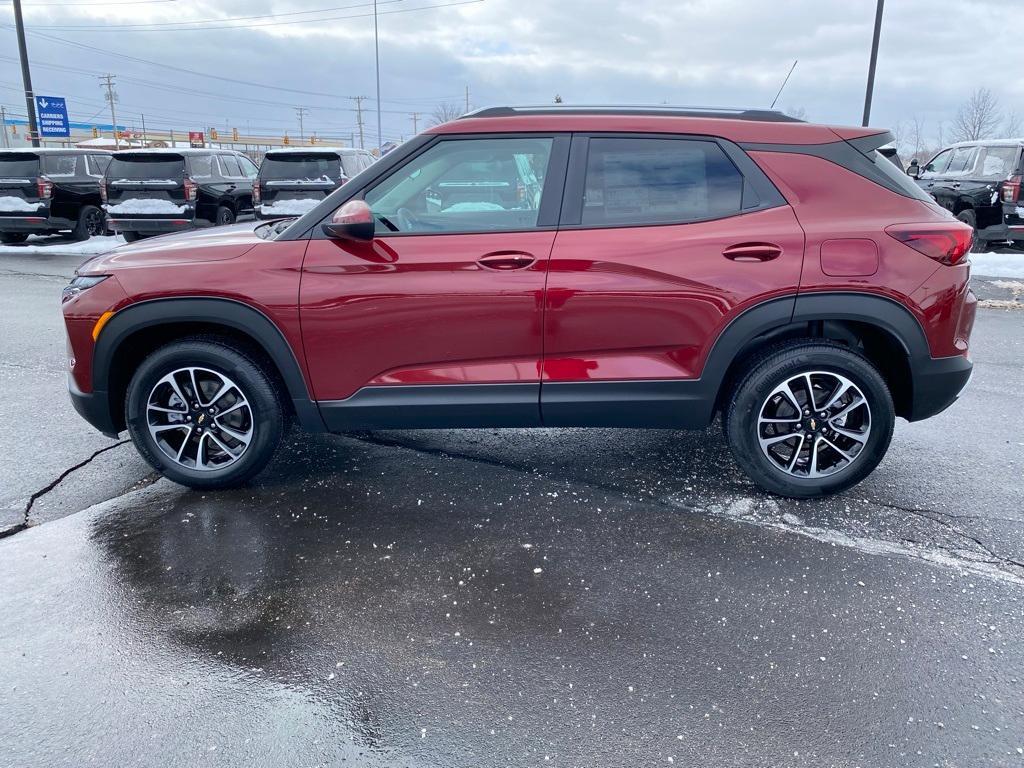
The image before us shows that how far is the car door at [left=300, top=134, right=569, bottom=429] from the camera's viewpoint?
11.5 feet

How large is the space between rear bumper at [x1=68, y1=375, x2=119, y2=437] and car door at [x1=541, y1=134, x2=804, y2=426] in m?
2.17

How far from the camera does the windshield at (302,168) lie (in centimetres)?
1253

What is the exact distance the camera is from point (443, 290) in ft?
11.5

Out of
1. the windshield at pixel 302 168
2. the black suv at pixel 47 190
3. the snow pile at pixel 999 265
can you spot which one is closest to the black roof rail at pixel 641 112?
the snow pile at pixel 999 265

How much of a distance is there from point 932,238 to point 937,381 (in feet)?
2.21

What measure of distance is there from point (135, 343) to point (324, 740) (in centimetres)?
240

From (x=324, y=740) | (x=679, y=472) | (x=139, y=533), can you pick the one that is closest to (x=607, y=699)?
(x=324, y=740)

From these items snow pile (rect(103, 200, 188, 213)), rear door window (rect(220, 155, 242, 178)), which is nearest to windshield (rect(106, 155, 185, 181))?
snow pile (rect(103, 200, 188, 213))

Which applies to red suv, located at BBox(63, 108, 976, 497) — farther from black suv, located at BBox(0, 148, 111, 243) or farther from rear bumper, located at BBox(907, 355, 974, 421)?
black suv, located at BBox(0, 148, 111, 243)

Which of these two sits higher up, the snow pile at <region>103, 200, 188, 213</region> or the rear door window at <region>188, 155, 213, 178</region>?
the rear door window at <region>188, 155, 213, 178</region>

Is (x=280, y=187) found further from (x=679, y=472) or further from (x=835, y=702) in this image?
(x=835, y=702)

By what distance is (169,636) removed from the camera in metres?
2.77

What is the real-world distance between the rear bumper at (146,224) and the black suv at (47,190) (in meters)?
2.14

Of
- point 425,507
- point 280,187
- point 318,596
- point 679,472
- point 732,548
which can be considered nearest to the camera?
point 318,596
